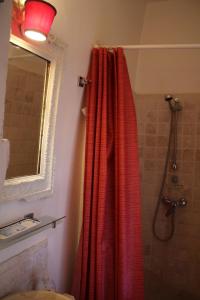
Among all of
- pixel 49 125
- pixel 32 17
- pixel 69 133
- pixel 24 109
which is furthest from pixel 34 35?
pixel 69 133

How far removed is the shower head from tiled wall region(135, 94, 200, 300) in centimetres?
4

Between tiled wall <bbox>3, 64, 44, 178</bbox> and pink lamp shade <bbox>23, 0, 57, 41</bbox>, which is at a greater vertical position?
pink lamp shade <bbox>23, 0, 57, 41</bbox>

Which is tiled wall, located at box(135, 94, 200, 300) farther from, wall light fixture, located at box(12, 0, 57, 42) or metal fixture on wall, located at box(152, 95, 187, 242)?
wall light fixture, located at box(12, 0, 57, 42)

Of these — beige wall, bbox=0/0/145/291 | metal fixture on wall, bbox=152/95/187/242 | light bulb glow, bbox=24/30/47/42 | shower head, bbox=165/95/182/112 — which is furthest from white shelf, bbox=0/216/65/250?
shower head, bbox=165/95/182/112

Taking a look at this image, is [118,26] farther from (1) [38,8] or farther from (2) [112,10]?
(1) [38,8]

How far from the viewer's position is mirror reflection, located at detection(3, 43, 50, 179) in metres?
1.18

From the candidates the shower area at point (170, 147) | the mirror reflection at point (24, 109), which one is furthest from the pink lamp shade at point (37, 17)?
the shower area at point (170, 147)

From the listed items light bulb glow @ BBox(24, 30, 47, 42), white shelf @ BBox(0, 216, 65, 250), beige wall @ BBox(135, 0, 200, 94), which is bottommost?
white shelf @ BBox(0, 216, 65, 250)

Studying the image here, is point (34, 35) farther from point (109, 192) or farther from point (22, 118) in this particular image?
point (109, 192)

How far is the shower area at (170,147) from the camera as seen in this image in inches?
96.3

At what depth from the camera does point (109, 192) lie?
1756mm

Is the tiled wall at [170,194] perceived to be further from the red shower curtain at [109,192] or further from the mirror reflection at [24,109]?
the mirror reflection at [24,109]

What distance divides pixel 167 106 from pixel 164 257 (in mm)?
1363

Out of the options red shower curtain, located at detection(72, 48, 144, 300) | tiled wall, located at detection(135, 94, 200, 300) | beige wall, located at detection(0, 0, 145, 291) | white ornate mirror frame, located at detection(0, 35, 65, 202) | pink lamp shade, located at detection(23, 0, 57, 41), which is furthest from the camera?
tiled wall, located at detection(135, 94, 200, 300)
